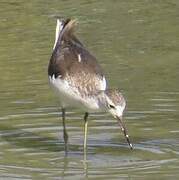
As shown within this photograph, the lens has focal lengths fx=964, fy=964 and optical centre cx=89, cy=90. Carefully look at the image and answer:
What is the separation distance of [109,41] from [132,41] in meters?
0.38

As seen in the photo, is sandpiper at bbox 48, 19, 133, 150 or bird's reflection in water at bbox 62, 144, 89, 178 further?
sandpiper at bbox 48, 19, 133, 150

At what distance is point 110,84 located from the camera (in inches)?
529

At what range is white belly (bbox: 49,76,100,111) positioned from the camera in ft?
34.2

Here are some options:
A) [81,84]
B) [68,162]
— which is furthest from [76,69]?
[68,162]

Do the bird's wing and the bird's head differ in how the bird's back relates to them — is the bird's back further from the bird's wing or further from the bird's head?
the bird's head

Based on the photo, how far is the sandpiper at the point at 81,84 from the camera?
33.1 ft

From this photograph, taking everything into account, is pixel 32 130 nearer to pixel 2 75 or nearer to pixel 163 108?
pixel 163 108

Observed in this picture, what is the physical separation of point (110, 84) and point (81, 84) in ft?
9.77

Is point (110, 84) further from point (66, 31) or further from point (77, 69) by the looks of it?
point (77, 69)

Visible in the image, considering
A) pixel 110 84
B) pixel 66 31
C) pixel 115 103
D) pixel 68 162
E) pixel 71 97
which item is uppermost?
pixel 66 31

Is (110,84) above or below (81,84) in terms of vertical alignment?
below

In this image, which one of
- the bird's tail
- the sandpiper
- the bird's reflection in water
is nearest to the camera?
the bird's reflection in water

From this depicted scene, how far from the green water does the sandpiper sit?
0.37 m

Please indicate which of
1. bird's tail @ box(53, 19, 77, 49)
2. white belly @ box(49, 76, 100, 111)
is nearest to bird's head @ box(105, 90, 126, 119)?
white belly @ box(49, 76, 100, 111)
